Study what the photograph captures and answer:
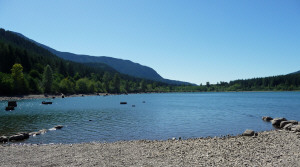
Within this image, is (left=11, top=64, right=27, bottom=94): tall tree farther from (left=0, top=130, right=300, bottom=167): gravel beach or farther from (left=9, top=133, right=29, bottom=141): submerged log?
(left=0, top=130, right=300, bottom=167): gravel beach

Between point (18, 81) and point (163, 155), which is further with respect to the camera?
point (18, 81)

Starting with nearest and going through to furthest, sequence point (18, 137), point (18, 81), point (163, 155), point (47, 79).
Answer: point (163, 155)
point (18, 137)
point (18, 81)
point (47, 79)

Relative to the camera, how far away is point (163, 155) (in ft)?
53.7

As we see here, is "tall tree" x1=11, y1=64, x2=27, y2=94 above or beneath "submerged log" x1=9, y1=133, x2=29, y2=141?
above

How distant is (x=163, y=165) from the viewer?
45.0 ft

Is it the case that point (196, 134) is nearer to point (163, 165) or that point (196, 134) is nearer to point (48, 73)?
point (163, 165)

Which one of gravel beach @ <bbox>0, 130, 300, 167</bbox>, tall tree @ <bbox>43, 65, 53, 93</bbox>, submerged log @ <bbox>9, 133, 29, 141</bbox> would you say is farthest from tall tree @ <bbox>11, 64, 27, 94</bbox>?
gravel beach @ <bbox>0, 130, 300, 167</bbox>

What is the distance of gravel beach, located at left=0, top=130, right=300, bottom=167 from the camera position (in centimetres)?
1424

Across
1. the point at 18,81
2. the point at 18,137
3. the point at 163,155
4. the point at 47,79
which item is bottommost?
the point at 18,137

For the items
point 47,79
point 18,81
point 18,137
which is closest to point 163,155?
point 18,137

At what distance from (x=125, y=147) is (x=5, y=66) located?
164170 mm

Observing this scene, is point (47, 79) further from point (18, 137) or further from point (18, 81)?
point (18, 137)

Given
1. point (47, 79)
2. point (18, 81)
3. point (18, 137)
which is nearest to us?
point (18, 137)

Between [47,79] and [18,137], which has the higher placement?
[47,79]
